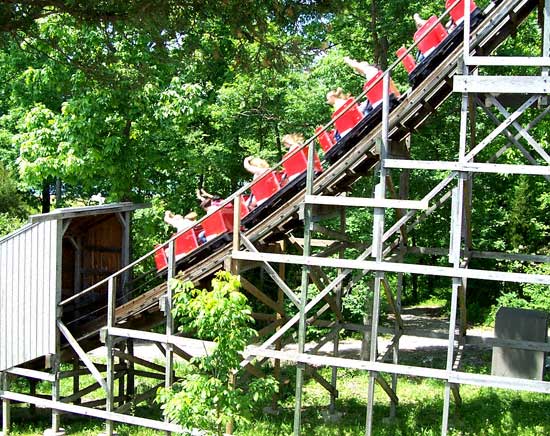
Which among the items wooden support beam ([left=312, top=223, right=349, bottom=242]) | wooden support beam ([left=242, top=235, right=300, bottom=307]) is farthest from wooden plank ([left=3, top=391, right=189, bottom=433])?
wooden support beam ([left=312, top=223, right=349, bottom=242])

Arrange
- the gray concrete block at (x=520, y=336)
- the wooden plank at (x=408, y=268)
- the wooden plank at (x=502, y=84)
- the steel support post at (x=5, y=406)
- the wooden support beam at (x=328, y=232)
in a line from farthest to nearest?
the gray concrete block at (x=520, y=336) < the steel support post at (x=5, y=406) < the wooden support beam at (x=328, y=232) < the wooden plank at (x=408, y=268) < the wooden plank at (x=502, y=84)

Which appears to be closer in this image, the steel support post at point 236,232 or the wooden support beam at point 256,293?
the steel support post at point 236,232

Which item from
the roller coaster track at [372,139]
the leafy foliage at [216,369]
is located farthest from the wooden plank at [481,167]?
A: the leafy foliage at [216,369]

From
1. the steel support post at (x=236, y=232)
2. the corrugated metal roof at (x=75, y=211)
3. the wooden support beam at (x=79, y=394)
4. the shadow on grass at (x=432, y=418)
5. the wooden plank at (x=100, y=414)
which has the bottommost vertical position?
the shadow on grass at (x=432, y=418)

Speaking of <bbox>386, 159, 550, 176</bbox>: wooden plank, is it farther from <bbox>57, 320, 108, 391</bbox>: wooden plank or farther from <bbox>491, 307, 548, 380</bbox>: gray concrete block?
<bbox>57, 320, 108, 391</bbox>: wooden plank

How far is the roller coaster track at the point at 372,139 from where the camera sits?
10172 millimetres

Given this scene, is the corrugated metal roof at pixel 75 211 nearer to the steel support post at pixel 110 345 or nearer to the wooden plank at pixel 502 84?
the steel support post at pixel 110 345

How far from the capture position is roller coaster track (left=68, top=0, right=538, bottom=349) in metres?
10.2

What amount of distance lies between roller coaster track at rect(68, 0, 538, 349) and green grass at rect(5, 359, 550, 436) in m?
2.57

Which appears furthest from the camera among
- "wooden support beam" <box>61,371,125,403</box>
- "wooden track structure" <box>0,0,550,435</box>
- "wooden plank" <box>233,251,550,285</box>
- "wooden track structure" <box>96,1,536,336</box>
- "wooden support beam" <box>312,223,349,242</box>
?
"wooden support beam" <box>61,371,125,403</box>

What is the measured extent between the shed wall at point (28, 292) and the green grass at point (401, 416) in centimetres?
175

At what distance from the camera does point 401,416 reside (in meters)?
13.0

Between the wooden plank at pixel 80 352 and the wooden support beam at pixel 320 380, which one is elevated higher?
the wooden plank at pixel 80 352

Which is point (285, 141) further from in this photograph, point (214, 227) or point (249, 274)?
point (249, 274)
